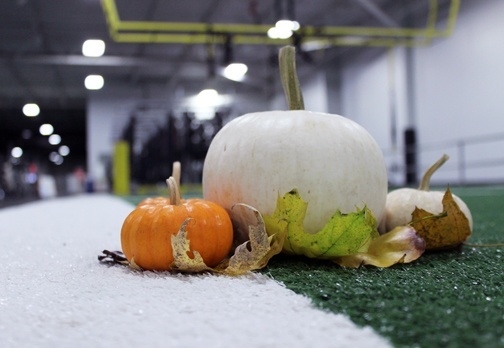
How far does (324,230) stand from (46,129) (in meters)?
26.7

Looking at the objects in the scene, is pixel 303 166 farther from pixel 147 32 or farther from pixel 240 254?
pixel 147 32

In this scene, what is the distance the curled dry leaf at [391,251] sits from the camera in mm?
1085

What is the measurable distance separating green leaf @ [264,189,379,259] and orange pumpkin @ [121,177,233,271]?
0.12 meters

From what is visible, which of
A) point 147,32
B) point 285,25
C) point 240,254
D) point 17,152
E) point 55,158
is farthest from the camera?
point 55,158

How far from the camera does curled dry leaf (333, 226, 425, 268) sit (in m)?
1.08

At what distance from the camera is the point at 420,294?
806mm

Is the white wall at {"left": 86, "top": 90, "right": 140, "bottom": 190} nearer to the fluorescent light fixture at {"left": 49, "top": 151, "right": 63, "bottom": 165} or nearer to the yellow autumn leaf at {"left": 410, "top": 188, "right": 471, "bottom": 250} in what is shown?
the yellow autumn leaf at {"left": 410, "top": 188, "right": 471, "bottom": 250}

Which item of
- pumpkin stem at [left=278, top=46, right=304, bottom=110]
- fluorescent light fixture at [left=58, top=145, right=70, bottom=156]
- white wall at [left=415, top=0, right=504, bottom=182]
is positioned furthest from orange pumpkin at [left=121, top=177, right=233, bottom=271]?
fluorescent light fixture at [left=58, top=145, right=70, bottom=156]

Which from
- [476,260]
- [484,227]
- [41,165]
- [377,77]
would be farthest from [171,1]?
[41,165]

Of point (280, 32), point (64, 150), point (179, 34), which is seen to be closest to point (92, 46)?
point (179, 34)

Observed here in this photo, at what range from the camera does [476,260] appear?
1.18m

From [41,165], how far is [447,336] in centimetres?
3824

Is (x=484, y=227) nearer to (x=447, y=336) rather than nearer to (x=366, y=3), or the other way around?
(x=447, y=336)

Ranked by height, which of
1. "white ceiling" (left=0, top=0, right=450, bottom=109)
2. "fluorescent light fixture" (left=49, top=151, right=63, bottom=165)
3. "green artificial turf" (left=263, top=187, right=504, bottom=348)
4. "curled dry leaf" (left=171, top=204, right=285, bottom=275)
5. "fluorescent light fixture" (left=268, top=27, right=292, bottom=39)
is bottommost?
"green artificial turf" (left=263, top=187, right=504, bottom=348)
